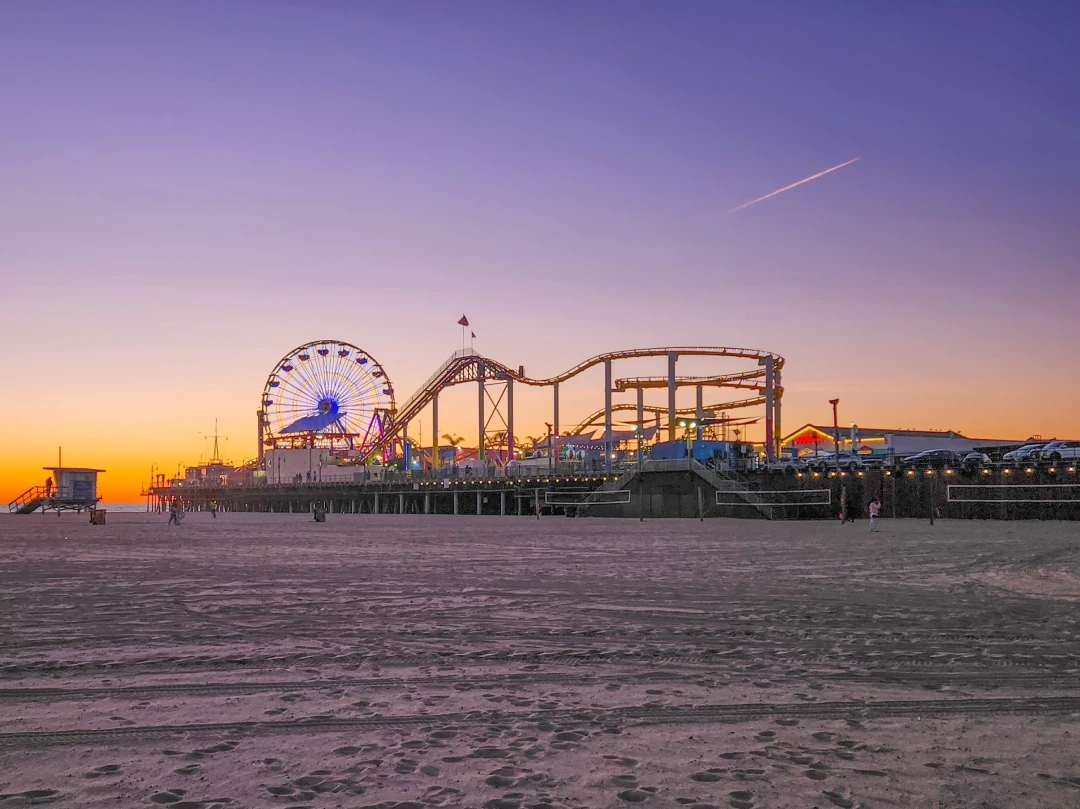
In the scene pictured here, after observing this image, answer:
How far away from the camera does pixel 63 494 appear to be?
263 ft

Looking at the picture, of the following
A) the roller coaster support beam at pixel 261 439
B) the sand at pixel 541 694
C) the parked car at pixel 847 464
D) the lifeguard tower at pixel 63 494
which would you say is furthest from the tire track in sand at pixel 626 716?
the roller coaster support beam at pixel 261 439

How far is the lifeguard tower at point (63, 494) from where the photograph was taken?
3118 inches

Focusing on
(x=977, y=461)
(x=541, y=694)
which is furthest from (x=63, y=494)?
(x=541, y=694)

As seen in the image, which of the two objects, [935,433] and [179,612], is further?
[935,433]

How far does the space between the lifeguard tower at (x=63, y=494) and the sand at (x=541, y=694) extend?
75.3m

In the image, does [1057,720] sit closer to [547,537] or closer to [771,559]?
[771,559]

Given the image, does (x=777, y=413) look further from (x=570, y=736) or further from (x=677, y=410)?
(x=570, y=736)

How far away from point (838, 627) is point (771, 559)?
9.26 m

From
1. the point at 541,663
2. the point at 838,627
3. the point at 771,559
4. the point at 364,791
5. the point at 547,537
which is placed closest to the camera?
the point at 364,791

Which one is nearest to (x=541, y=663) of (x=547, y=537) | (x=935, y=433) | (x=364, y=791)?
(x=364, y=791)

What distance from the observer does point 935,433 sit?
9438 centimetres

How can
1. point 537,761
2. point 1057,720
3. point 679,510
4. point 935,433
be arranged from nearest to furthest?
point 537,761 < point 1057,720 < point 679,510 < point 935,433

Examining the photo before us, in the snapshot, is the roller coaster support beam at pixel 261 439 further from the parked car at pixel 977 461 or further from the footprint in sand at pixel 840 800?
the footprint in sand at pixel 840 800

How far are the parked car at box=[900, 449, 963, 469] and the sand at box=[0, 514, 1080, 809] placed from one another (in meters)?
31.6
